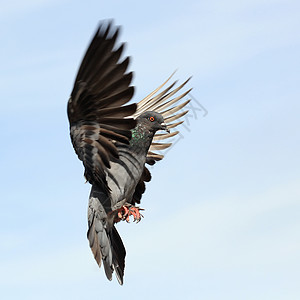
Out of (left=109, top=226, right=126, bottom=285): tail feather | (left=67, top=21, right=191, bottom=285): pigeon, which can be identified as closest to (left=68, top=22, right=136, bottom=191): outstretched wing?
(left=67, top=21, right=191, bottom=285): pigeon

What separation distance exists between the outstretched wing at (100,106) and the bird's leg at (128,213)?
0.77m

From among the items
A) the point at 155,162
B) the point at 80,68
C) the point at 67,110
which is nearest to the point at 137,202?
the point at 155,162

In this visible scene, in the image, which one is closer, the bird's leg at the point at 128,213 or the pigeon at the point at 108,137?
the pigeon at the point at 108,137

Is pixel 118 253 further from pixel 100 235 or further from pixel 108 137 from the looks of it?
pixel 108 137

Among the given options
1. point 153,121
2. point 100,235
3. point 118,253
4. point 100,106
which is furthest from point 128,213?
point 100,106

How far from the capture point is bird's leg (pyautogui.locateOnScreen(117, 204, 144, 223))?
14234 mm

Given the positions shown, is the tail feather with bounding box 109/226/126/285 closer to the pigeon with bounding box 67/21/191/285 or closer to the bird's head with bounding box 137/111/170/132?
the pigeon with bounding box 67/21/191/285

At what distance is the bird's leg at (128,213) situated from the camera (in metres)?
14.2

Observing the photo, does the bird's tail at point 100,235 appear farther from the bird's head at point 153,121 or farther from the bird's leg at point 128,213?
the bird's head at point 153,121

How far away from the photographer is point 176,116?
1691 cm

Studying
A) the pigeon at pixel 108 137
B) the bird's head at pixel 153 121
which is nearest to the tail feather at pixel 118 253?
the pigeon at pixel 108 137

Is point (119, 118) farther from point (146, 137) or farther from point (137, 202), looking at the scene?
point (137, 202)

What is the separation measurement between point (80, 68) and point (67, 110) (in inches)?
45.9

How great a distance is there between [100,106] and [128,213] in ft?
8.73
